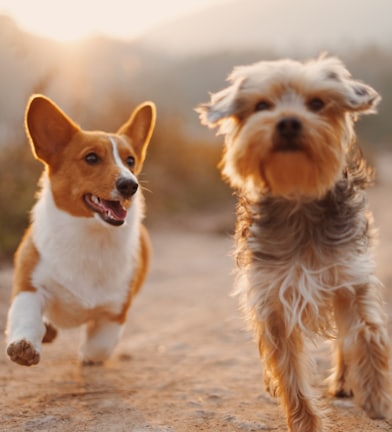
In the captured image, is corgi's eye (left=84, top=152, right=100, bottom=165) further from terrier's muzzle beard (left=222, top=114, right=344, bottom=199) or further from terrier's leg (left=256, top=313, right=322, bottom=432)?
terrier's leg (left=256, top=313, right=322, bottom=432)

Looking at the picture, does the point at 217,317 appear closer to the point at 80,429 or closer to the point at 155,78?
the point at 80,429

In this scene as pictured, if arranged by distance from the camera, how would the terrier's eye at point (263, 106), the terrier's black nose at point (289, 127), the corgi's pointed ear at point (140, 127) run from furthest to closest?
the corgi's pointed ear at point (140, 127), the terrier's eye at point (263, 106), the terrier's black nose at point (289, 127)

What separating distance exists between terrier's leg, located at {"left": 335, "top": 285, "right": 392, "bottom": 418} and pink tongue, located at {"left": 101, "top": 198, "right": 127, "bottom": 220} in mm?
1616

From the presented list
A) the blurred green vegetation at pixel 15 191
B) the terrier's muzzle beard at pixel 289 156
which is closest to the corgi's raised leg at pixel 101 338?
the terrier's muzzle beard at pixel 289 156

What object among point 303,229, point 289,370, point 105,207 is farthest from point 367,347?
point 105,207

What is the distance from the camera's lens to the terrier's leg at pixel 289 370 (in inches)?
143

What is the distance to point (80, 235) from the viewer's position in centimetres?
475

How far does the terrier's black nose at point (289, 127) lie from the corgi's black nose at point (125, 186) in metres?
1.33

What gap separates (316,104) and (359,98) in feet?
0.74

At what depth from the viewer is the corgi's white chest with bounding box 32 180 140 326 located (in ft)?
15.1

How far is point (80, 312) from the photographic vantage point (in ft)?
15.3

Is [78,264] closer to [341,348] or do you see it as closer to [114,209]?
[114,209]

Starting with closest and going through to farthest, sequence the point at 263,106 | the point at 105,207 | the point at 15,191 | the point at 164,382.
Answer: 1. the point at 263,106
2. the point at 105,207
3. the point at 164,382
4. the point at 15,191

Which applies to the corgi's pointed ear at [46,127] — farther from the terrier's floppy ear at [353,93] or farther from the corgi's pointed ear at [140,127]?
the terrier's floppy ear at [353,93]
